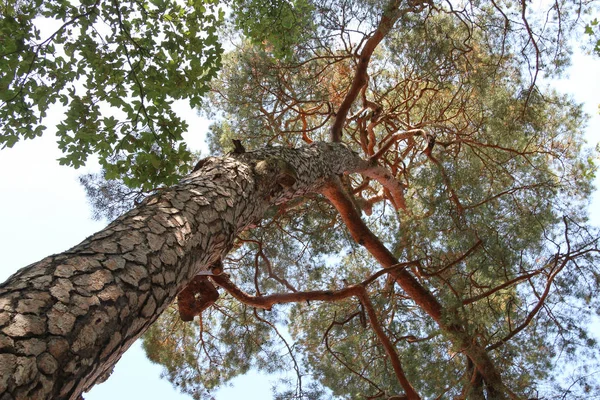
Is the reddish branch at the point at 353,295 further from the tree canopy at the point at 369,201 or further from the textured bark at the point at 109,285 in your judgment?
the textured bark at the point at 109,285

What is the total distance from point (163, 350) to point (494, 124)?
496 cm

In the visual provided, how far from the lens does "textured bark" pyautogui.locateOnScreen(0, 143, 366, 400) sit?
1.11 meters

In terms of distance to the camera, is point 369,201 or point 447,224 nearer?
point 447,224

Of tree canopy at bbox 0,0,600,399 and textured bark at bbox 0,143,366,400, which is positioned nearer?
textured bark at bbox 0,143,366,400

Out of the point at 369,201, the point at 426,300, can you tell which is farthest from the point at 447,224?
the point at 369,201

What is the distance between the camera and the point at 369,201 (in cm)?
675

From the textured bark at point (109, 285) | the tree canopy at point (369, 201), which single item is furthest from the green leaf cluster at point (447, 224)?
the textured bark at point (109, 285)

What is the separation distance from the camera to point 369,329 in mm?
5211

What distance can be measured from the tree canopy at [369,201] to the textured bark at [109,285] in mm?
1043

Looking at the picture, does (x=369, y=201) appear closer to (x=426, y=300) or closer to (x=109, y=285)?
(x=426, y=300)

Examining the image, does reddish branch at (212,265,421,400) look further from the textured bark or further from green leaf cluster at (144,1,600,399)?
Result: the textured bark

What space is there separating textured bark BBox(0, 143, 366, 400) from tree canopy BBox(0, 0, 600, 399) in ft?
3.42

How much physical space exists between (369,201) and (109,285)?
5590 mm

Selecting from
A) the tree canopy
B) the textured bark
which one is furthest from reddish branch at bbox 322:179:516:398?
the textured bark
